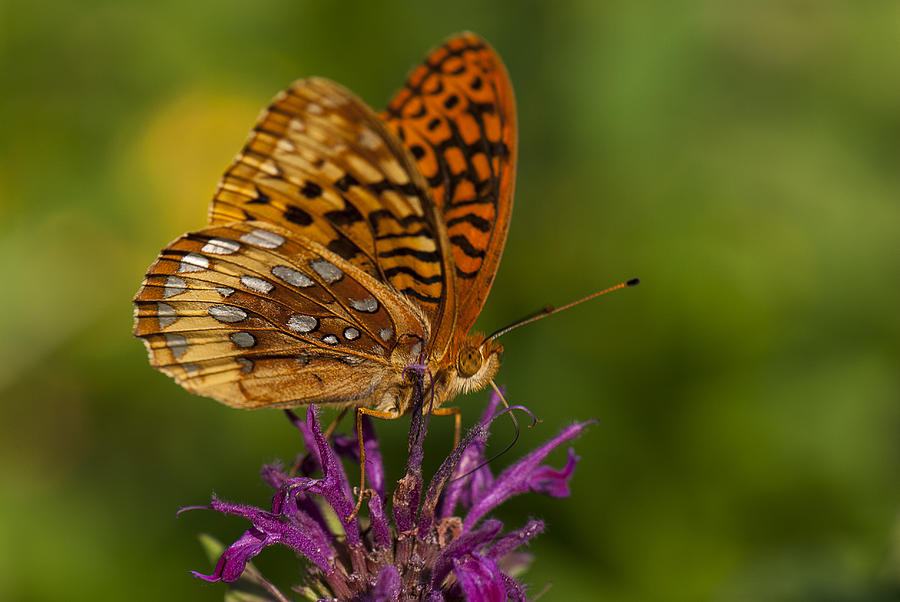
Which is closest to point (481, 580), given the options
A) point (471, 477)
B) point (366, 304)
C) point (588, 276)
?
point (471, 477)

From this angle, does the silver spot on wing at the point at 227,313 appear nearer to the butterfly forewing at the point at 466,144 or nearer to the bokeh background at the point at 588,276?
the butterfly forewing at the point at 466,144

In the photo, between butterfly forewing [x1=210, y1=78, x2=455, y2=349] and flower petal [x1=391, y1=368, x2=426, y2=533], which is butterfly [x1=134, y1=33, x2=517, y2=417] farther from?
flower petal [x1=391, y1=368, x2=426, y2=533]

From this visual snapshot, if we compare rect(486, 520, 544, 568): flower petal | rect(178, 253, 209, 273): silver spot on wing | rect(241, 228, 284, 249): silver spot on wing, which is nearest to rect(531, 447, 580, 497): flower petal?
Answer: rect(486, 520, 544, 568): flower petal

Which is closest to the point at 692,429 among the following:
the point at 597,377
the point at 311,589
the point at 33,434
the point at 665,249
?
the point at 597,377

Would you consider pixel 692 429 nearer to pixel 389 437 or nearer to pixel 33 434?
pixel 389 437

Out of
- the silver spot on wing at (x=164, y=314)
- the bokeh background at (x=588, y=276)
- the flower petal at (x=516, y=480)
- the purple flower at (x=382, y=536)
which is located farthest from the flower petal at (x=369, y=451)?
the bokeh background at (x=588, y=276)

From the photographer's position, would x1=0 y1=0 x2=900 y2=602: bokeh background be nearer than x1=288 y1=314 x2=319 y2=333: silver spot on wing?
No

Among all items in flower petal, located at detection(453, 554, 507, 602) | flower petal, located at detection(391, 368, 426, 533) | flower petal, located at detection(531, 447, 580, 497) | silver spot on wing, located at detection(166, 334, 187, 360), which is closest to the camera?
flower petal, located at detection(453, 554, 507, 602)
